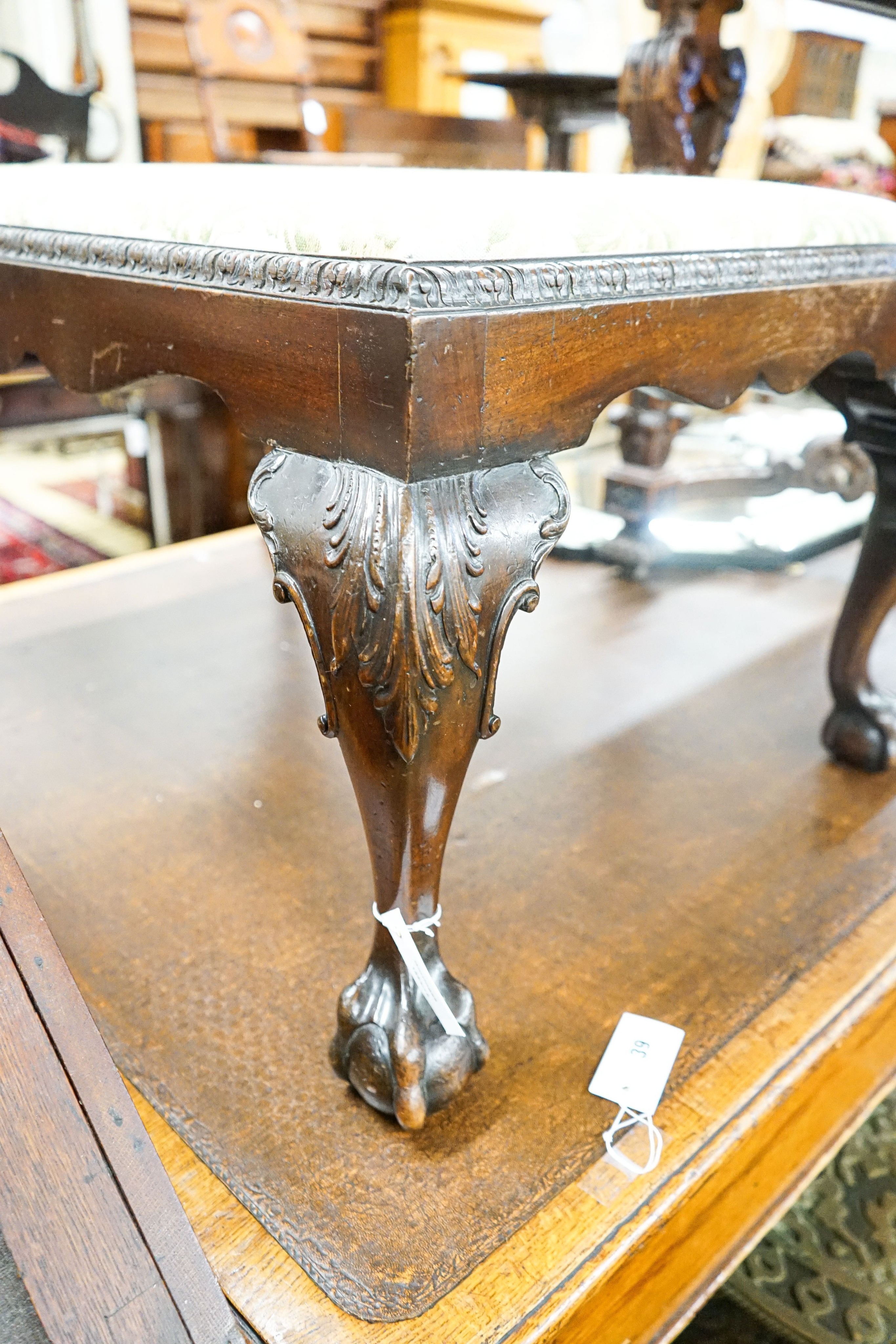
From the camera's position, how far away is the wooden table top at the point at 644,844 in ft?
1.72

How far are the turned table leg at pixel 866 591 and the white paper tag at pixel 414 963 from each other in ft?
1.87

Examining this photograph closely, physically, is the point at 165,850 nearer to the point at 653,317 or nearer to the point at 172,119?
the point at 653,317

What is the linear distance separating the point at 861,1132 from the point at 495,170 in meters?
0.83

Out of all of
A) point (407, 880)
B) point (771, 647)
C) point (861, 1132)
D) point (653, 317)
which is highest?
point (653, 317)

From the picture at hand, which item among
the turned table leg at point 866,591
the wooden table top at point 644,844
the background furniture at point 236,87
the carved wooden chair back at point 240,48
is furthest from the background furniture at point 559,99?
the turned table leg at point 866,591

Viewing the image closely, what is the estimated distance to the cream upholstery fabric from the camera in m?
0.46

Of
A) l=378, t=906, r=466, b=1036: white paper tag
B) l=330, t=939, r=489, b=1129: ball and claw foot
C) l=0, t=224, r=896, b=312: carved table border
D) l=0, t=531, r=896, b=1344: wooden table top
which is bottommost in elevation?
l=0, t=531, r=896, b=1344: wooden table top

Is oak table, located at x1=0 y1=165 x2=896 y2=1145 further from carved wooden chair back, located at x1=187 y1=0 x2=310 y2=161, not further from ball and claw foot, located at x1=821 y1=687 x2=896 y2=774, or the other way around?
carved wooden chair back, located at x1=187 y1=0 x2=310 y2=161

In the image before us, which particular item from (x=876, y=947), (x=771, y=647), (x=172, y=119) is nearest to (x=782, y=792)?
(x=876, y=947)

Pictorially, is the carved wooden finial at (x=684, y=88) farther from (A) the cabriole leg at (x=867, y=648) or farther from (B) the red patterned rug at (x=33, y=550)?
(B) the red patterned rug at (x=33, y=550)

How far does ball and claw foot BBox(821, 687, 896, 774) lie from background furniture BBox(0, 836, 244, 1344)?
0.74 meters

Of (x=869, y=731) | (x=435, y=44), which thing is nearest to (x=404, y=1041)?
(x=869, y=731)

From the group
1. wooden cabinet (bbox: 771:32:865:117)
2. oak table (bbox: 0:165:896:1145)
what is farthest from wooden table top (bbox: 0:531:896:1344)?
wooden cabinet (bbox: 771:32:865:117)

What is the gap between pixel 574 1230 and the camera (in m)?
0.53
